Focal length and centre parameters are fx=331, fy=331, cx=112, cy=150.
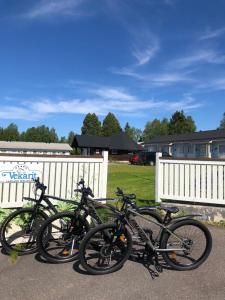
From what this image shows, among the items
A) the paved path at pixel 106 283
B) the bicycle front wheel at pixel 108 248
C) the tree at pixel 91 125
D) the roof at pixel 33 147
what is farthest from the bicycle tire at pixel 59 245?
the tree at pixel 91 125

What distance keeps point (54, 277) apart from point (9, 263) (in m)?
0.90

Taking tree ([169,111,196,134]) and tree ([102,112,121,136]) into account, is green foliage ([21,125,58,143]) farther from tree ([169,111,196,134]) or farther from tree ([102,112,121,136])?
tree ([169,111,196,134])

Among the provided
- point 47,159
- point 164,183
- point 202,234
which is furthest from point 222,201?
point 47,159

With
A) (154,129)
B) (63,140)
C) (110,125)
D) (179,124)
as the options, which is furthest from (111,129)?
(63,140)

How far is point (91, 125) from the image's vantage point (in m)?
83.5

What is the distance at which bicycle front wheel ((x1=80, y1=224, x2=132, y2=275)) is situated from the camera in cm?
450

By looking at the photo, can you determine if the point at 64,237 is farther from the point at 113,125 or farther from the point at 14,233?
the point at 113,125

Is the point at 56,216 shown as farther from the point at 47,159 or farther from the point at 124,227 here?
the point at 47,159

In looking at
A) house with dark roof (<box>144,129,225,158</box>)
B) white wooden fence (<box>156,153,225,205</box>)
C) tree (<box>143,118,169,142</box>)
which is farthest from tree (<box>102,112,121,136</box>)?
white wooden fence (<box>156,153,225,205</box>)

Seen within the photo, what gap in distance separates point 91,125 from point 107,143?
895 inches

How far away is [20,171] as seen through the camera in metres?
6.06

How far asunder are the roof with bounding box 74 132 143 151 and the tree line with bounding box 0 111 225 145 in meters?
12.2

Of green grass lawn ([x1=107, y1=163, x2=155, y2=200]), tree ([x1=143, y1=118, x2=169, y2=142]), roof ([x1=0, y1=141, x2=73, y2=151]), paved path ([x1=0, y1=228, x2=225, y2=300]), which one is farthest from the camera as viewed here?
tree ([x1=143, y1=118, x2=169, y2=142])

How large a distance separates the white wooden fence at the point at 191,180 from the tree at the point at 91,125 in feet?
244
